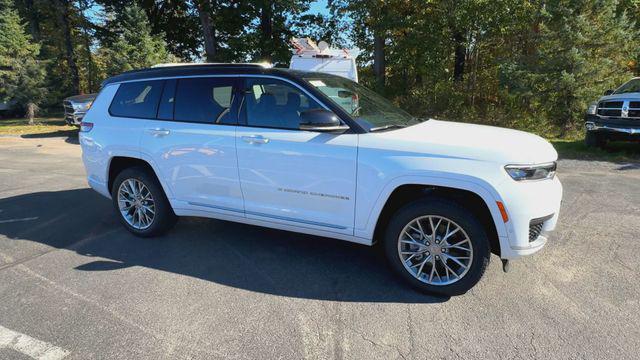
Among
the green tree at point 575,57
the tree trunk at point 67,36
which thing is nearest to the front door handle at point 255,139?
the green tree at point 575,57

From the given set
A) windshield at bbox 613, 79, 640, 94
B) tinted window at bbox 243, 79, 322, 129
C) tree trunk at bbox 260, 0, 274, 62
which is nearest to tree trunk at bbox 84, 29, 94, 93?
tree trunk at bbox 260, 0, 274, 62

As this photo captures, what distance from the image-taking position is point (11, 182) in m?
7.91

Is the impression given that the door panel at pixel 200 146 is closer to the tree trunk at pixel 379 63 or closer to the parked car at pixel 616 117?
the parked car at pixel 616 117

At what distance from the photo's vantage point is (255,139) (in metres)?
4.03

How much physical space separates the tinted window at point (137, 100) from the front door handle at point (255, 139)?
1.37 m

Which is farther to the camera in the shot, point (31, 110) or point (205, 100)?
point (31, 110)

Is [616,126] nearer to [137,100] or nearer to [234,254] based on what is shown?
[234,254]

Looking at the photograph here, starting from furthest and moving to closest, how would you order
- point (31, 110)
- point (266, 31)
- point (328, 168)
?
point (266, 31), point (31, 110), point (328, 168)

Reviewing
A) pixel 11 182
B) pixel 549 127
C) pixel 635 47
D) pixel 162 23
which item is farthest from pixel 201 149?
pixel 162 23

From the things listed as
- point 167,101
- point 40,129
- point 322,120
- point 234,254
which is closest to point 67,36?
point 40,129

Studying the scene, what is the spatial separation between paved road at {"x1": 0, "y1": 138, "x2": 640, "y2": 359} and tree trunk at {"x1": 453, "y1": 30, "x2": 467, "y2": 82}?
1187cm

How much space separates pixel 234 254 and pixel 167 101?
182 cm

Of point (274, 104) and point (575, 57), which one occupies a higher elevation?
point (575, 57)

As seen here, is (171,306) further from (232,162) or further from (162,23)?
(162,23)
